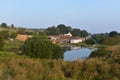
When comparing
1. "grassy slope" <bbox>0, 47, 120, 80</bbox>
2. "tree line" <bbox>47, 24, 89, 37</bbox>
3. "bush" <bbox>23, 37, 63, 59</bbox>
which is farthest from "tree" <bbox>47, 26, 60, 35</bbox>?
"grassy slope" <bbox>0, 47, 120, 80</bbox>

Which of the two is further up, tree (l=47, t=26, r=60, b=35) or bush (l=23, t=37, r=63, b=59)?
tree (l=47, t=26, r=60, b=35)

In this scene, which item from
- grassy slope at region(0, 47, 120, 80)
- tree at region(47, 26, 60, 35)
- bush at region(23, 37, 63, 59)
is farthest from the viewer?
tree at region(47, 26, 60, 35)

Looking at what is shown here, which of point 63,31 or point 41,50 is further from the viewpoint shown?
point 63,31

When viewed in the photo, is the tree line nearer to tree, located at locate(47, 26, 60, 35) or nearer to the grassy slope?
tree, located at locate(47, 26, 60, 35)

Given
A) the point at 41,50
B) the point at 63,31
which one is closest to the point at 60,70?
the point at 41,50

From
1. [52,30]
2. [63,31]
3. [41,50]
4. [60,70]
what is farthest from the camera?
[63,31]

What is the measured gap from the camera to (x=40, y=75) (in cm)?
958

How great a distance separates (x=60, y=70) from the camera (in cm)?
1084

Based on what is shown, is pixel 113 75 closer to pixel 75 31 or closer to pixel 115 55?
pixel 115 55

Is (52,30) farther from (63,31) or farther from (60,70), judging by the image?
(60,70)

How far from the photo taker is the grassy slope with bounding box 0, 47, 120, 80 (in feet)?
31.0

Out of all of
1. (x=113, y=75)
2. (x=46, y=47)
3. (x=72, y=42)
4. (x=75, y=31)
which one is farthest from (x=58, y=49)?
(x=75, y=31)

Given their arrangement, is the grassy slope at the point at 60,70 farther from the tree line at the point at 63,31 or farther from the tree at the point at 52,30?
the tree at the point at 52,30

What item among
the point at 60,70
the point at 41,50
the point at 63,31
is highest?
the point at 60,70
